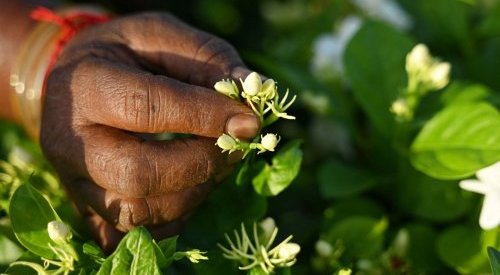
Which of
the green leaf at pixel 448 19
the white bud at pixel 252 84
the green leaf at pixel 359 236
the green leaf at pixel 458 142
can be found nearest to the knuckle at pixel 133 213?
the white bud at pixel 252 84

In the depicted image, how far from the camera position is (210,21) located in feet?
6.78

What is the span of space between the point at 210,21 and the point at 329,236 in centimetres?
108

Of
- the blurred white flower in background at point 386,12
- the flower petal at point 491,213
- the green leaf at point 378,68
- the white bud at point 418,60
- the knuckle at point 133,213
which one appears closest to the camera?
the knuckle at point 133,213

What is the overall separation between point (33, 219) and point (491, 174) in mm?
667

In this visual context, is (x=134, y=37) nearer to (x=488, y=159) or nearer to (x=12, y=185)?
(x=12, y=185)

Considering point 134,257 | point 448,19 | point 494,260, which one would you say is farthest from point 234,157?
point 448,19

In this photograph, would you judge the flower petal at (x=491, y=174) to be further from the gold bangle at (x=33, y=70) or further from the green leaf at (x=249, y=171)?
the gold bangle at (x=33, y=70)

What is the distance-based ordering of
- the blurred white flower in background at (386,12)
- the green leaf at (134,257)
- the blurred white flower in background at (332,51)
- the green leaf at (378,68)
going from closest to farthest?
1. the green leaf at (134,257)
2. the green leaf at (378,68)
3. the blurred white flower in background at (332,51)
4. the blurred white flower in background at (386,12)

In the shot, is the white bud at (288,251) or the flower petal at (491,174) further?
the flower petal at (491,174)

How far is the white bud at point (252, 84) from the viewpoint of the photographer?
2.64ft

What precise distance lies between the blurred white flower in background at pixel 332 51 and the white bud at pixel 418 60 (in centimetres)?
29

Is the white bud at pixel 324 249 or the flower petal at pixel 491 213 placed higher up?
the flower petal at pixel 491 213

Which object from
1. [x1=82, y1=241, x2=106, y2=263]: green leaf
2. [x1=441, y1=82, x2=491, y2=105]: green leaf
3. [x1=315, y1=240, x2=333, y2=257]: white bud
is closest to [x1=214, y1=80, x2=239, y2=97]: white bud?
[x1=82, y1=241, x2=106, y2=263]: green leaf

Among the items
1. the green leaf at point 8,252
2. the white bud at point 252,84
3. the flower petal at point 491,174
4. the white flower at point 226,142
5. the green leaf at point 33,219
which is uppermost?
the flower petal at point 491,174
